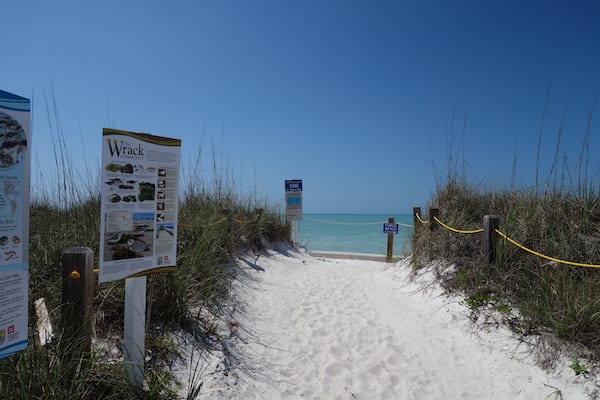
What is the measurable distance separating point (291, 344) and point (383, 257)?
6879mm

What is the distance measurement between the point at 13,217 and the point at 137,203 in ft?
2.47

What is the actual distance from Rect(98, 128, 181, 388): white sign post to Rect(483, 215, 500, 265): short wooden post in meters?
3.75

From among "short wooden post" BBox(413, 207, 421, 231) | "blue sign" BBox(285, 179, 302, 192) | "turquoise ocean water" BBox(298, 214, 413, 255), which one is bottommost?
"turquoise ocean water" BBox(298, 214, 413, 255)

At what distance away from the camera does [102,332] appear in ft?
8.80

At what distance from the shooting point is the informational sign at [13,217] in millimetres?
1450

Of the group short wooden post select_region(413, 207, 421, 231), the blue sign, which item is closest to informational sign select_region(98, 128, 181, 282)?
short wooden post select_region(413, 207, 421, 231)

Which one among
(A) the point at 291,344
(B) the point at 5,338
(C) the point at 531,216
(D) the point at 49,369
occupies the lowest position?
(A) the point at 291,344

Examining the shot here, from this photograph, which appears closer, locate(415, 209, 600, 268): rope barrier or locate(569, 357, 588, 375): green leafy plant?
locate(569, 357, 588, 375): green leafy plant

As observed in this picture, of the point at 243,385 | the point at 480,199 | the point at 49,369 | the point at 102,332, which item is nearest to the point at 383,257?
the point at 480,199

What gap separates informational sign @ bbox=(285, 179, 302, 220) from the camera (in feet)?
33.1

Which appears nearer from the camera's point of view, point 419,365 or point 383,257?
point 419,365

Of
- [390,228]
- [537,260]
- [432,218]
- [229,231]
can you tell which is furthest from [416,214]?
[229,231]

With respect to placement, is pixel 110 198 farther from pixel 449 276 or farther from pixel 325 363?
pixel 449 276

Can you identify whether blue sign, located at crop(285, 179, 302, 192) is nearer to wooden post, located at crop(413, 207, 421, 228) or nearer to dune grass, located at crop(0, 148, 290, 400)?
wooden post, located at crop(413, 207, 421, 228)
